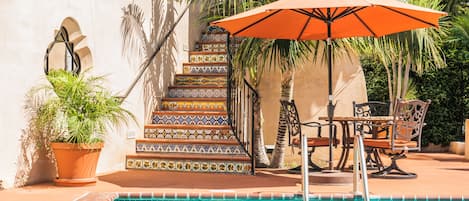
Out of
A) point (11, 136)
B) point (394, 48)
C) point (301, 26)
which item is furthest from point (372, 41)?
point (11, 136)

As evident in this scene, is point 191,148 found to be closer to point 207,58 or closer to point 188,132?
point 188,132

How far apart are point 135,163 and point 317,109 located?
10.0ft

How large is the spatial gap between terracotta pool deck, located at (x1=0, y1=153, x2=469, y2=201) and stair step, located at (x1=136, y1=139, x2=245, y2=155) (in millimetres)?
550

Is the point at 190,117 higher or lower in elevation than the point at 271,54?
lower

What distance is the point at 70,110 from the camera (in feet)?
22.2

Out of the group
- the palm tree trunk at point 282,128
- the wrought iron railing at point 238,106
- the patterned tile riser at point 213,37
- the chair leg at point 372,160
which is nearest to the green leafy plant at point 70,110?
the wrought iron railing at point 238,106

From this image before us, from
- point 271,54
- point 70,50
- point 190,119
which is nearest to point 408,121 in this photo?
point 271,54

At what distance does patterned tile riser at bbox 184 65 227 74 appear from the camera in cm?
1070

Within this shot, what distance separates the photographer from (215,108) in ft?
31.7

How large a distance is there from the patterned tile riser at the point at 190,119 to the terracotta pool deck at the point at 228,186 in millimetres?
1130

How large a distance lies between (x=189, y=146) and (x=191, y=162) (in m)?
0.49

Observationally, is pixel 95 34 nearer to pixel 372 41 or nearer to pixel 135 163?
pixel 135 163

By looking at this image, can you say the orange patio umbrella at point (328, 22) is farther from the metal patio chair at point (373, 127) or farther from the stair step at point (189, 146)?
the stair step at point (189, 146)

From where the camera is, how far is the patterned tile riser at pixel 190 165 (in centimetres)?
802
